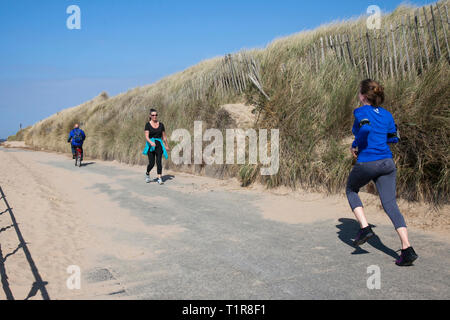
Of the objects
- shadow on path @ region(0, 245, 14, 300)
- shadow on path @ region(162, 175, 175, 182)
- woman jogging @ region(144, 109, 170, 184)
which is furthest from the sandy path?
shadow on path @ region(162, 175, 175, 182)

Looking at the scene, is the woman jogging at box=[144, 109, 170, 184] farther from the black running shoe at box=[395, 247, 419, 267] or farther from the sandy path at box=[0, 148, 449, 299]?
the black running shoe at box=[395, 247, 419, 267]

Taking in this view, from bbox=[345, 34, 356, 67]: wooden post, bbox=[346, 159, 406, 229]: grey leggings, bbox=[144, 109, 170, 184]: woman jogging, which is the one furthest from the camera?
bbox=[144, 109, 170, 184]: woman jogging

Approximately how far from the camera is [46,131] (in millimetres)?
33062

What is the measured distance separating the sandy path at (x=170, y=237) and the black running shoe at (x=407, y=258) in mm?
164

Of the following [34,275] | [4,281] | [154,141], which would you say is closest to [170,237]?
A: [34,275]

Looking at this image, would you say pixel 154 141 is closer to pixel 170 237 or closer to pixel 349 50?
pixel 170 237

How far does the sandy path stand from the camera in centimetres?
321

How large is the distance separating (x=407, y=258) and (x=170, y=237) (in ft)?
9.58

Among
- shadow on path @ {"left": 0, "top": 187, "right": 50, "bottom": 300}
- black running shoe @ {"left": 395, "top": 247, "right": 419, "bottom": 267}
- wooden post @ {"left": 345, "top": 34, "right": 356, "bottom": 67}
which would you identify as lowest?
shadow on path @ {"left": 0, "top": 187, "right": 50, "bottom": 300}

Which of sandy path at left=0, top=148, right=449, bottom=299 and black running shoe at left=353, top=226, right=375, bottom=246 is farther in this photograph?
black running shoe at left=353, top=226, right=375, bottom=246

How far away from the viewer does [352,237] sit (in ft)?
14.7

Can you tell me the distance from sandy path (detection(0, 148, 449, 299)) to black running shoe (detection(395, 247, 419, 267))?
0.16m
